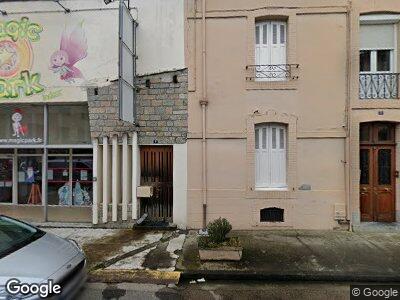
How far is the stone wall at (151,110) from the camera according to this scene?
9.05 metres

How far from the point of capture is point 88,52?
9.20m

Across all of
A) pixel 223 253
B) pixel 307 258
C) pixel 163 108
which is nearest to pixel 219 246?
pixel 223 253

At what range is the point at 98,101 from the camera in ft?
30.2

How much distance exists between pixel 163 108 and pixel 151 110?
0.34 m

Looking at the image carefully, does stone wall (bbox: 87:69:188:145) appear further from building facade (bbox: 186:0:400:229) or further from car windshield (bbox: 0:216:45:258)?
car windshield (bbox: 0:216:45:258)

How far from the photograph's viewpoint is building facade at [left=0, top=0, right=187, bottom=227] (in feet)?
29.7

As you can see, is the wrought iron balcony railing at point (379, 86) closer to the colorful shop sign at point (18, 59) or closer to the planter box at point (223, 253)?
the planter box at point (223, 253)

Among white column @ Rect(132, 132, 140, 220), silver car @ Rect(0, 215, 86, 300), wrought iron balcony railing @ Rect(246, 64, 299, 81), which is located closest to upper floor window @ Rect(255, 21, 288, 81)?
wrought iron balcony railing @ Rect(246, 64, 299, 81)

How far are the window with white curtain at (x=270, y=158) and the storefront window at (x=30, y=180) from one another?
6402 mm

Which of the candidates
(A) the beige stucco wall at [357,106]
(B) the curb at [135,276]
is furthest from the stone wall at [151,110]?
(A) the beige stucco wall at [357,106]

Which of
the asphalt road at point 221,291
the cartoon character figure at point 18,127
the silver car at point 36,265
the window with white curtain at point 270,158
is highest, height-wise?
the cartoon character figure at point 18,127

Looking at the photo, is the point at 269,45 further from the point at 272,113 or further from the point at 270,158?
the point at 270,158

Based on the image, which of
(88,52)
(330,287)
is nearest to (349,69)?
(330,287)

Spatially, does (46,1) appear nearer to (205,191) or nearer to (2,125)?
(2,125)
